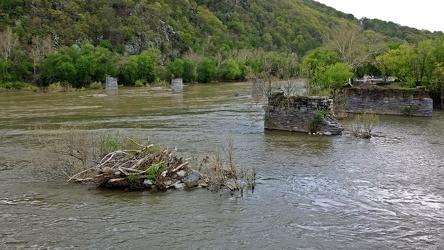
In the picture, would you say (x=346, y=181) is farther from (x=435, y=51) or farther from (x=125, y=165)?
(x=435, y=51)

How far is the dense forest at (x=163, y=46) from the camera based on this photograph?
4591 centimetres

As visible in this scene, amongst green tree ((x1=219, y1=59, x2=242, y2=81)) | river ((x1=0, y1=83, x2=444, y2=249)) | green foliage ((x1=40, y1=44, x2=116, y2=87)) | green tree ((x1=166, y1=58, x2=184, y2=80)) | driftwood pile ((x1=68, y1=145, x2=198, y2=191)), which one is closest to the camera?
river ((x1=0, y1=83, x2=444, y2=249))

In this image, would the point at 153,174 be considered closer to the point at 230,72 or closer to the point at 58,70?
the point at 58,70

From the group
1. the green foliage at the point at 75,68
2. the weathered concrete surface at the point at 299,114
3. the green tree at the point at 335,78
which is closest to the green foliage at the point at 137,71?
the green foliage at the point at 75,68

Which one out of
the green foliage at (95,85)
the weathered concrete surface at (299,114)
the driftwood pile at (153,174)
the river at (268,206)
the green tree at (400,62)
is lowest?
the river at (268,206)

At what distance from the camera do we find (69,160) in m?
17.2

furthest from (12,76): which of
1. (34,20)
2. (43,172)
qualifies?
(43,172)

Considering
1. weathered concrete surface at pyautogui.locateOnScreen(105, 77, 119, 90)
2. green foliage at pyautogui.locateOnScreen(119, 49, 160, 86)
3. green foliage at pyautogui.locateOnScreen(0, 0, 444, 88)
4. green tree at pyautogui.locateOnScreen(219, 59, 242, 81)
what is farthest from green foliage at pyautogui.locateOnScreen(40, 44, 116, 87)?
green tree at pyautogui.locateOnScreen(219, 59, 242, 81)

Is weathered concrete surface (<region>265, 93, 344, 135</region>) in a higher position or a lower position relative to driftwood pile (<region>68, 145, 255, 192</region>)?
higher

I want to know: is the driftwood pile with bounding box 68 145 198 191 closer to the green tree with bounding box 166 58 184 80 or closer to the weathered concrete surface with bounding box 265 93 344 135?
Answer: the weathered concrete surface with bounding box 265 93 344 135

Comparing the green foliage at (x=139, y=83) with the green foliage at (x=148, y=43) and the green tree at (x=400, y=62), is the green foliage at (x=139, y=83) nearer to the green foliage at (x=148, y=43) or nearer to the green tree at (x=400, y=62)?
the green foliage at (x=148, y=43)

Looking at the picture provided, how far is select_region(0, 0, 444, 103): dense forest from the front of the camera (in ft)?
151

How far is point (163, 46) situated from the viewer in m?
137

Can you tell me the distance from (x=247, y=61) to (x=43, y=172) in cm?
10834
